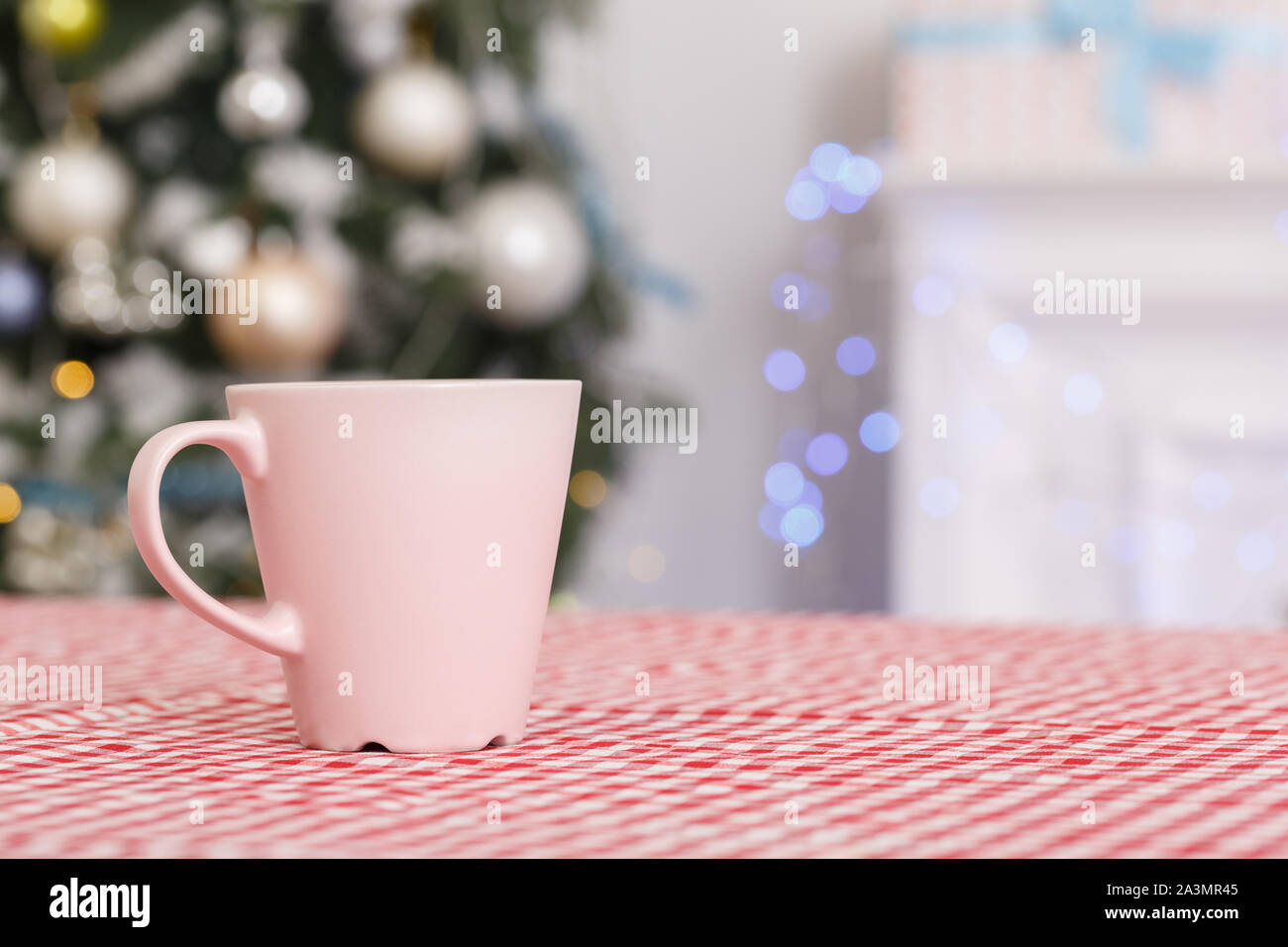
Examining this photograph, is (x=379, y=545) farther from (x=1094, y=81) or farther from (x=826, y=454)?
(x=826, y=454)

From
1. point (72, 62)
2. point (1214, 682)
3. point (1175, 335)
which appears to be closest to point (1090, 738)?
point (1214, 682)

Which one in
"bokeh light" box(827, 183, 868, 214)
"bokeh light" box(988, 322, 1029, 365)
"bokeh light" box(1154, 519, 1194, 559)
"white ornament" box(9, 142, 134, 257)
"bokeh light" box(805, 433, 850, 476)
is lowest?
"bokeh light" box(1154, 519, 1194, 559)

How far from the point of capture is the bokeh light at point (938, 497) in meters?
2.12

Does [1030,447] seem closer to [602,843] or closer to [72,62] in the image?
[72,62]

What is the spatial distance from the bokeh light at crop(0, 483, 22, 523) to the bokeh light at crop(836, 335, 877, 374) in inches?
49.9

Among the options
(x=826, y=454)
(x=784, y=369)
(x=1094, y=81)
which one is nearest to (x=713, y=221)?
(x=784, y=369)

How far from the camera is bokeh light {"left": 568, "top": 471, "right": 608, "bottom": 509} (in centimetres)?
203

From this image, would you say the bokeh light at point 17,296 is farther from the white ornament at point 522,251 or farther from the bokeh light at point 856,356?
the bokeh light at point 856,356

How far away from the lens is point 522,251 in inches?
72.1

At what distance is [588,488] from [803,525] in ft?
1.89

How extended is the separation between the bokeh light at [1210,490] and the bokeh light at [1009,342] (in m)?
0.34

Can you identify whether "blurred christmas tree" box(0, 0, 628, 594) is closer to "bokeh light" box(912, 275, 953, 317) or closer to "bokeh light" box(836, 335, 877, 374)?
"bokeh light" box(912, 275, 953, 317)

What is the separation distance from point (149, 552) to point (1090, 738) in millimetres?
264

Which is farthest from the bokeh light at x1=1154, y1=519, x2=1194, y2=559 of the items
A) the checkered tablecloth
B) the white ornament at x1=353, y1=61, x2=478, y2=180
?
the checkered tablecloth
